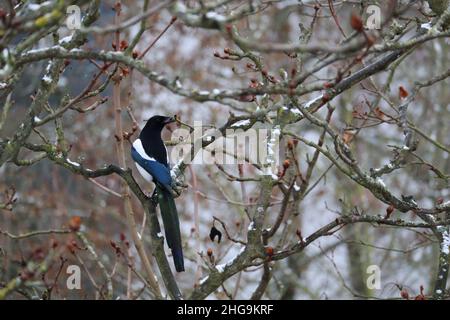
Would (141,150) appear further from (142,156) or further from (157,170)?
(157,170)

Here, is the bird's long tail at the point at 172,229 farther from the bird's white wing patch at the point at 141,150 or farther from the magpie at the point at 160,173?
the bird's white wing patch at the point at 141,150

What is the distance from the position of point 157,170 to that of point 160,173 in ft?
0.12

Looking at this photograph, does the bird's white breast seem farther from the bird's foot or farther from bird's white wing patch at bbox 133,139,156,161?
the bird's foot

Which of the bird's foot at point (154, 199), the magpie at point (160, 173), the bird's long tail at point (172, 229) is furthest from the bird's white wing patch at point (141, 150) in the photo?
the bird's long tail at point (172, 229)

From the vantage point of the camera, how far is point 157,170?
5035mm

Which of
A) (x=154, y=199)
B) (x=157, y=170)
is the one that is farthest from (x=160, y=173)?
(x=154, y=199)

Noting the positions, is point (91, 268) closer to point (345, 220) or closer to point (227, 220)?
point (227, 220)

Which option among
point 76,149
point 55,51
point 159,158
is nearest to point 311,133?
point 76,149

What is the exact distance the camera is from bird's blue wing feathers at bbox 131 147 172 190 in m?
4.91

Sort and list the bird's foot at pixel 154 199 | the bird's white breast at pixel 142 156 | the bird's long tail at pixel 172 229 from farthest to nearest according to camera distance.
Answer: the bird's white breast at pixel 142 156 < the bird's foot at pixel 154 199 < the bird's long tail at pixel 172 229

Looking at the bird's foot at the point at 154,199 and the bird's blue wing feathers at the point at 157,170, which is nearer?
the bird's foot at the point at 154,199

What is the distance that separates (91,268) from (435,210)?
7023 millimetres

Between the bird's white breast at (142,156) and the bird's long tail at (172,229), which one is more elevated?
the bird's white breast at (142,156)

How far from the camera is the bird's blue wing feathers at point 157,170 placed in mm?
4906
